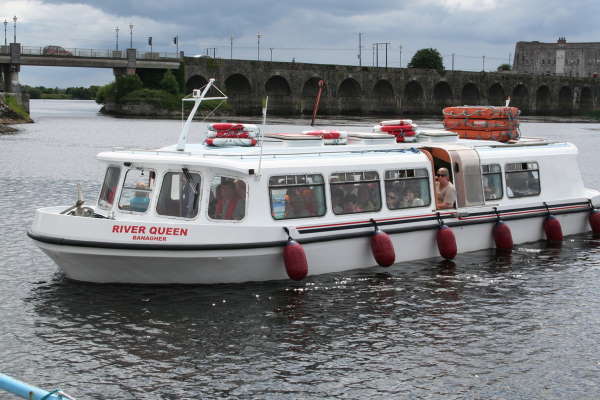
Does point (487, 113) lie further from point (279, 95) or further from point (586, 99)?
point (586, 99)

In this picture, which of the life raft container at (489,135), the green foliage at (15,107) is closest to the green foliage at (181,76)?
the green foliage at (15,107)

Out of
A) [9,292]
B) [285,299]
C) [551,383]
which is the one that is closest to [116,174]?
[9,292]

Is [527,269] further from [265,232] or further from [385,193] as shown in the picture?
[265,232]

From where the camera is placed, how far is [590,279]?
2130 cm

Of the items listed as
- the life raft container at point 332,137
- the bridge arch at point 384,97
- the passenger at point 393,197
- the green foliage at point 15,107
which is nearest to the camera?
the passenger at point 393,197

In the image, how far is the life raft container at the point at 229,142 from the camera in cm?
2041

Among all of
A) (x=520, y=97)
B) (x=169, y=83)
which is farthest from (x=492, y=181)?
(x=520, y=97)

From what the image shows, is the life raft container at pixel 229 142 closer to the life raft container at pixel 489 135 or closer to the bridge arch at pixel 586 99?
the life raft container at pixel 489 135

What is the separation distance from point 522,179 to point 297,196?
27.4ft

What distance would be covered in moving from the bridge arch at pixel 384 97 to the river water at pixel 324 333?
12713cm

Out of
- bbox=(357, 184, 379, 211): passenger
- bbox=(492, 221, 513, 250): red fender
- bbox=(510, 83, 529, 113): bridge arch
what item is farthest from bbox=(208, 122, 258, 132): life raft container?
bbox=(510, 83, 529, 113): bridge arch

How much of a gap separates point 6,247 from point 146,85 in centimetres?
10566

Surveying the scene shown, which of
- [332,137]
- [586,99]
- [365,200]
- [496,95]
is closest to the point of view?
[365,200]

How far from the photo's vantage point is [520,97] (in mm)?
167625
